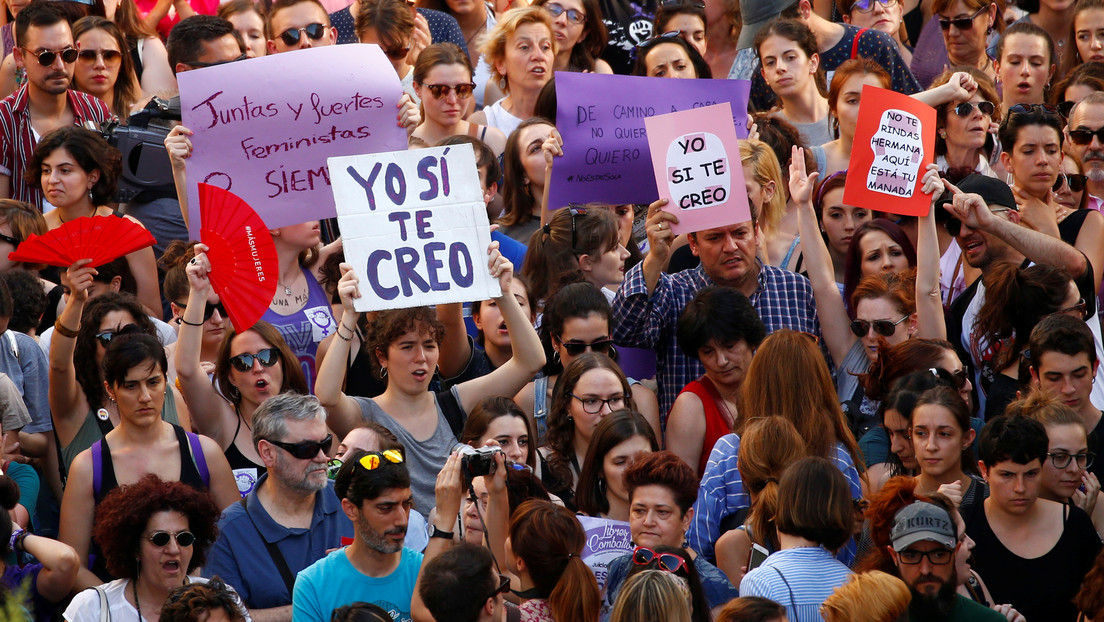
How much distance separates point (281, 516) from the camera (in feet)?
20.0

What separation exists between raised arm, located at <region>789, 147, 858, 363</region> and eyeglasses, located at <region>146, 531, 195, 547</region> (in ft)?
10.5

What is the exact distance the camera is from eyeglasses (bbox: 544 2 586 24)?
10148 mm

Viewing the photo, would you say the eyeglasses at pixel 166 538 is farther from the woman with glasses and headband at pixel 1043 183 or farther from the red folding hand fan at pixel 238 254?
the woman with glasses and headband at pixel 1043 183

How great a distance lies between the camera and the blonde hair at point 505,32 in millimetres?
9425

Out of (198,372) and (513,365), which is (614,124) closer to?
(513,365)

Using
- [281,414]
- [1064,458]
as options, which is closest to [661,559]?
[281,414]

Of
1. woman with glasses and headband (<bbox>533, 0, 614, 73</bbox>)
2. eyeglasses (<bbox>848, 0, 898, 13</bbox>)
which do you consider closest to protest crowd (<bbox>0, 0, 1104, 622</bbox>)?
woman with glasses and headband (<bbox>533, 0, 614, 73</bbox>)

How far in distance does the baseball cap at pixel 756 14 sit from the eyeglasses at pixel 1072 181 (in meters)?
2.64

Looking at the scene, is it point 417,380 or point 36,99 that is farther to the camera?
point 36,99

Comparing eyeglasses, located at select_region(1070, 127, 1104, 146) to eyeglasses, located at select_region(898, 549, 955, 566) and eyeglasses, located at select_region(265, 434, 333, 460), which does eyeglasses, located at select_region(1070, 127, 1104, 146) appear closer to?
eyeglasses, located at select_region(898, 549, 955, 566)

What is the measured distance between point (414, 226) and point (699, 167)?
154 centimetres

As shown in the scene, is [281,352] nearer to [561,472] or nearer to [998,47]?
[561,472]

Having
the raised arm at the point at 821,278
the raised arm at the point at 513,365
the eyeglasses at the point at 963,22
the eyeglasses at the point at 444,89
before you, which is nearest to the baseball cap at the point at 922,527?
the raised arm at the point at 821,278

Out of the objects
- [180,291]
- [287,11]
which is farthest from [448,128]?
[180,291]
